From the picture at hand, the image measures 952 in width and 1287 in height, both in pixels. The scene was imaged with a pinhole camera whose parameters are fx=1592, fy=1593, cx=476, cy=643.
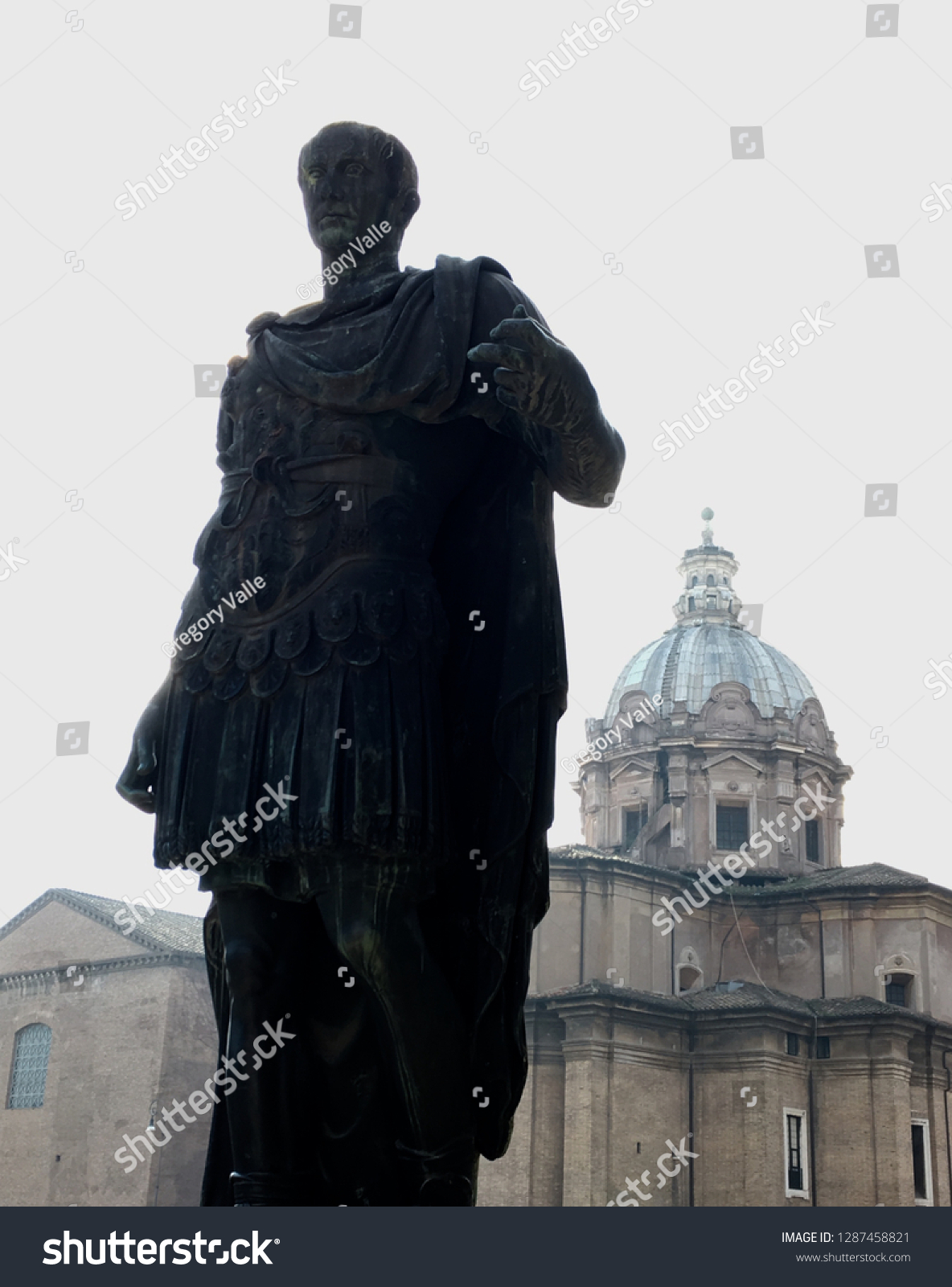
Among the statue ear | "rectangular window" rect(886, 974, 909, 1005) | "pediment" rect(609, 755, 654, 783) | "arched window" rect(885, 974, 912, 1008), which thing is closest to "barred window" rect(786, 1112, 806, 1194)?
"arched window" rect(885, 974, 912, 1008)

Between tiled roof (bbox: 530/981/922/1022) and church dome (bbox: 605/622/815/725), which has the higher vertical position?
church dome (bbox: 605/622/815/725)

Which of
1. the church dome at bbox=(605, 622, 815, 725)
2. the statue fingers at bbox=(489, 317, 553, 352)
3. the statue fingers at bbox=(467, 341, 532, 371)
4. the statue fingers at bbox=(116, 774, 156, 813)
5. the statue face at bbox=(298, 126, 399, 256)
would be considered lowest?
the statue fingers at bbox=(116, 774, 156, 813)

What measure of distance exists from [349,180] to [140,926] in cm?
4278

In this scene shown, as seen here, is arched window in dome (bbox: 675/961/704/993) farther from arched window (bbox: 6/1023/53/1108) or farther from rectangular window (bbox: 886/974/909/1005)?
arched window (bbox: 6/1023/53/1108)

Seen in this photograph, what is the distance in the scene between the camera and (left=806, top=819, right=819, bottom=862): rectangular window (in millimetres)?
48781

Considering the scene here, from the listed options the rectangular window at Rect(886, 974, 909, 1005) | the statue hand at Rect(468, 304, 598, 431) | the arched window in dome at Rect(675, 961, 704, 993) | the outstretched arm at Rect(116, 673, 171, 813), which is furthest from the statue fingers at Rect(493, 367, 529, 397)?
the arched window in dome at Rect(675, 961, 704, 993)

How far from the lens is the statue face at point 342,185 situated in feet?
12.1

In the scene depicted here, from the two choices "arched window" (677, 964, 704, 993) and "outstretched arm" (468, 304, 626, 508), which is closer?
"outstretched arm" (468, 304, 626, 508)

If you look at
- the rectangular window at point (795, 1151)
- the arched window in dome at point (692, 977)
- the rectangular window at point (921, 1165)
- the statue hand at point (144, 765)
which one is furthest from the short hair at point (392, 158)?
the arched window in dome at point (692, 977)

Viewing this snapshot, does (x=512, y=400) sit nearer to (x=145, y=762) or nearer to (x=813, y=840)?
(x=145, y=762)

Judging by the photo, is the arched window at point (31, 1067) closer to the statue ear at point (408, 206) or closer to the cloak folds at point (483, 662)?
the cloak folds at point (483, 662)

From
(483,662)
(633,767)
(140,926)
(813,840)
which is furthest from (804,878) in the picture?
(483,662)

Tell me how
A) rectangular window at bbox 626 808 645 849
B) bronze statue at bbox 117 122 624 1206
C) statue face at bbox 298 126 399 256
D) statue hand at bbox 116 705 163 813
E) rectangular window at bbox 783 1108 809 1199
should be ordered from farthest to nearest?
rectangular window at bbox 626 808 645 849
rectangular window at bbox 783 1108 809 1199
statue face at bbox 298 126 399 256
statue hand at bbox 116 705 163 813
bronze statue at bbox 117 122 624 1206

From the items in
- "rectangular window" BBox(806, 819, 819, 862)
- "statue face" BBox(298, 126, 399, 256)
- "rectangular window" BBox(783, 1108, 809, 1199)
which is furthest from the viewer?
"rectangular window" BBox(806, 819, 819, 862)
